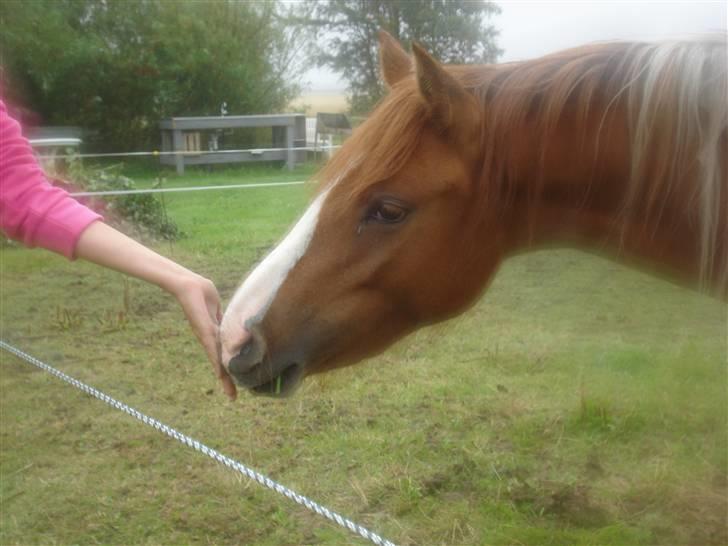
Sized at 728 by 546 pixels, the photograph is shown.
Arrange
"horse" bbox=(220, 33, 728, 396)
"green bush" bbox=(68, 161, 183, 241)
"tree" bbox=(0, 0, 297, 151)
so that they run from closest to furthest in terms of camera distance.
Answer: "horse" bbox=(220, 33, 728, 396)
"green bush" bbox=(68, 161, 183, 241)
"tree" bbox=(0, 0, 297, 151)

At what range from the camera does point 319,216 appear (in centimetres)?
163

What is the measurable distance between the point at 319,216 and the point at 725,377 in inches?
92.3

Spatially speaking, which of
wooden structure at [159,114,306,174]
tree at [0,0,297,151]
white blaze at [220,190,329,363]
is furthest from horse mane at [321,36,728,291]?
tree at [0,0,297,151]

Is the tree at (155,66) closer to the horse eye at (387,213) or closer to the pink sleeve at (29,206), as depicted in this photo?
the horse eye at (387,213)

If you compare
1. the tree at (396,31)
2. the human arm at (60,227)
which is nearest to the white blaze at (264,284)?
the human arm at (60,227)

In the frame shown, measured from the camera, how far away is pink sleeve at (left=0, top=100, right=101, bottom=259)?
1411 mm

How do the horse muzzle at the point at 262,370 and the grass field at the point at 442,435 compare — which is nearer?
the horse muzzle at the point at 262,370

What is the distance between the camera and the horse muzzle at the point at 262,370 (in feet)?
5.16

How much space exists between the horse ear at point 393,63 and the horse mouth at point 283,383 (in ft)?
2.51

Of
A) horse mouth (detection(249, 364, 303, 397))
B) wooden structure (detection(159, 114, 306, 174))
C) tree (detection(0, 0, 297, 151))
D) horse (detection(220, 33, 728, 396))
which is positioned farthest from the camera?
tree (detection(0, 0, 297, 151))

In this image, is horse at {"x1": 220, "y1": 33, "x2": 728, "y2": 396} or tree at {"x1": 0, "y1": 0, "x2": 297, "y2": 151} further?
tree at {"x1": 0, "y1": 0, "x2": 297, "y2": 151}

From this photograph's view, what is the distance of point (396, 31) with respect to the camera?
4.10 metres

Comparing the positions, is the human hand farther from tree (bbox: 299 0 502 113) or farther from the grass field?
tree (bbox: 299 0 502 113)

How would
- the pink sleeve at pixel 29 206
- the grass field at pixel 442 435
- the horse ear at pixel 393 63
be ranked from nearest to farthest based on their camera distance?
1. the pink sleeve at pixel 29 206
2. the horse ear at pixel 393 63
3. the grass field at pixel 442 435
